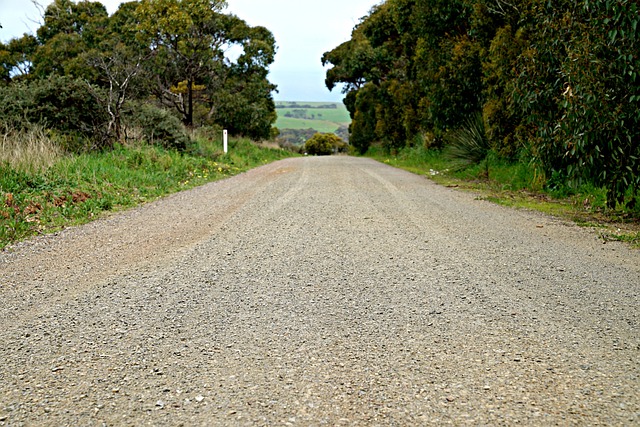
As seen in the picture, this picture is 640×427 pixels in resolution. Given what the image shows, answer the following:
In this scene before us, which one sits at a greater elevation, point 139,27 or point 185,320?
point 139,27

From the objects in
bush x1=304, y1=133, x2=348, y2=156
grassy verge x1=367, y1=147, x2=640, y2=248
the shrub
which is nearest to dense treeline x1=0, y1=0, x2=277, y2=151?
the shrub

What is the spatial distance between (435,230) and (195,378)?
13.5ft

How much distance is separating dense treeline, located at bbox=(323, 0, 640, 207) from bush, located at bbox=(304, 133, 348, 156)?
2913cm

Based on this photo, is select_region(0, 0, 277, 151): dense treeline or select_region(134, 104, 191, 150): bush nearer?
select_region(0, 0, 277, 151): dense treeline

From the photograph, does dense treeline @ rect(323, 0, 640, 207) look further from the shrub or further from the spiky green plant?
the shrub

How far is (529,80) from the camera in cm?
791

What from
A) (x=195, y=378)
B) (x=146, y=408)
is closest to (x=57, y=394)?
(x=146, y=408)

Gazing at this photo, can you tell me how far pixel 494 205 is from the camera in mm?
8586

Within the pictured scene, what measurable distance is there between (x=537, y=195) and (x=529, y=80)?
2.66 meters

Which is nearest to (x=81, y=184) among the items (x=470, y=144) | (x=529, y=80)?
(x=529, y=80)

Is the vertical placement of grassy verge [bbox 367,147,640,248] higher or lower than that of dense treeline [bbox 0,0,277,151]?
lower

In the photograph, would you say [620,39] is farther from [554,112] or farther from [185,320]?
[185,320]

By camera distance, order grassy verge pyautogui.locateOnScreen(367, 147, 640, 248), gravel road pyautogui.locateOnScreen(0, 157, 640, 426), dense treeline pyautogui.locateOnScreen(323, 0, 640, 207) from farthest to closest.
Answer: grassy verge pyautogui.locateOnScreen(367, 147, 640, 248) < dense treeline pyautogui.locateOnScreen(323, 0, 640, 207) < gravel road pyautogui.locateOnScreen(0, 157, 640, 426)

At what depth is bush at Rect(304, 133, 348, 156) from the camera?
54778mm
